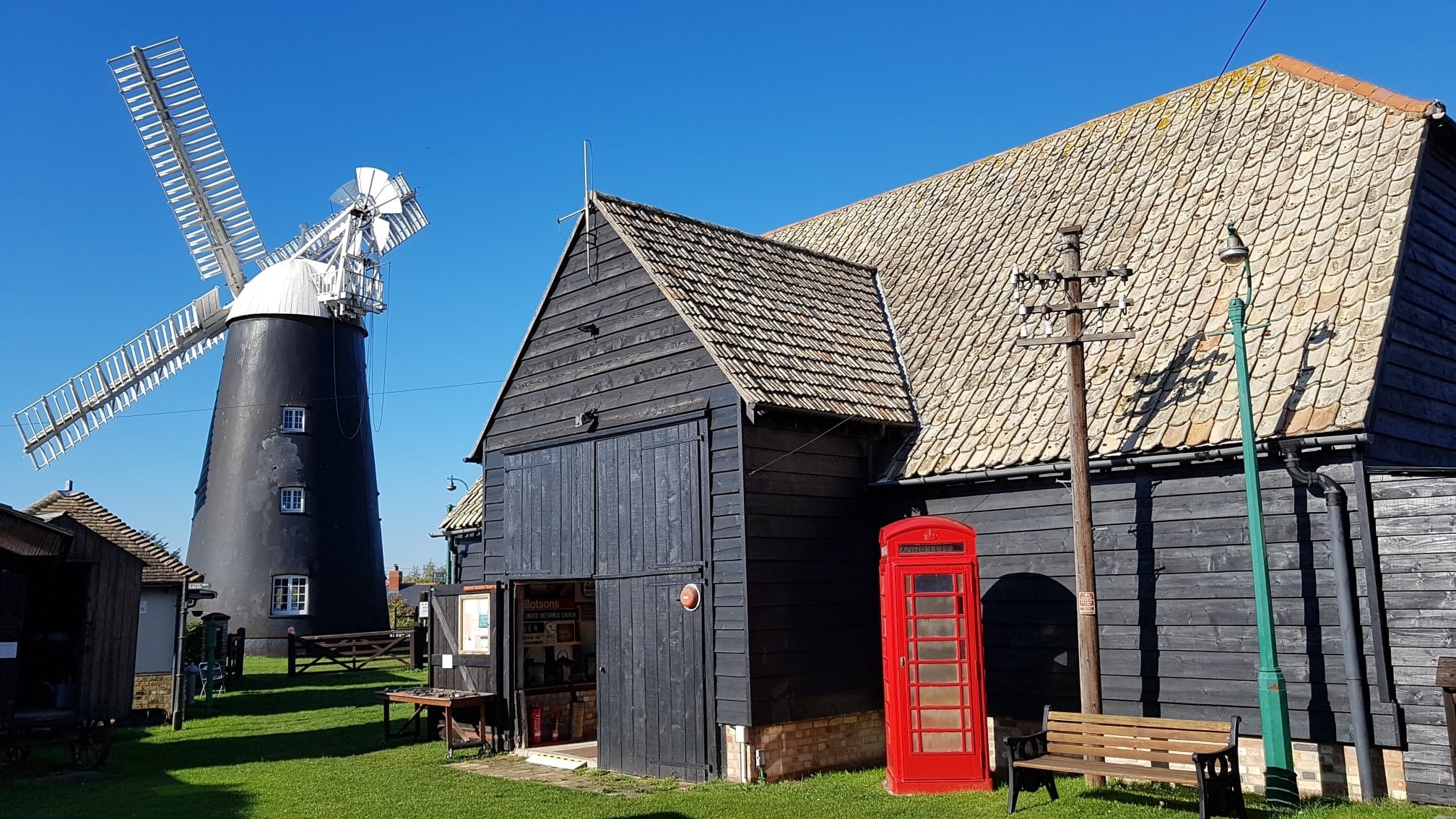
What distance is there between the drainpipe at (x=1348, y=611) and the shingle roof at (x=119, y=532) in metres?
20.1

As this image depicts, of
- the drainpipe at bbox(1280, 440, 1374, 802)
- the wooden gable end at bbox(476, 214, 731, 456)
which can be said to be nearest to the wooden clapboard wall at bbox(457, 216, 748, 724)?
the wooden gable end at bbox(476, 214, 731, 456)

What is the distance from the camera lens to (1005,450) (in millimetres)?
12281

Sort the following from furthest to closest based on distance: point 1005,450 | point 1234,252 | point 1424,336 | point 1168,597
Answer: point 1005,450 → point 1424,336 → point 1168,597 → point 1234,252

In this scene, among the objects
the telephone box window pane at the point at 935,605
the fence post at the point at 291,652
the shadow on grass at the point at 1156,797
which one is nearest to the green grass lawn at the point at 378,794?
the shadow on grass at the point at 1156,797

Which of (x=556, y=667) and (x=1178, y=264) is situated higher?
(x=1178, y=264)

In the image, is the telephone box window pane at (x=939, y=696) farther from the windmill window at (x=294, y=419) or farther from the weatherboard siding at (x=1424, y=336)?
the windmill window at (x=294, y=419)

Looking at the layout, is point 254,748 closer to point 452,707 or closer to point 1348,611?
point 452,707

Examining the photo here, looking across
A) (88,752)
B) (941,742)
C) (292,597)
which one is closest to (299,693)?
(292,597)

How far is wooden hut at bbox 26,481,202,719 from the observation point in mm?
21125

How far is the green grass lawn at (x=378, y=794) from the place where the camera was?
32.8 feet

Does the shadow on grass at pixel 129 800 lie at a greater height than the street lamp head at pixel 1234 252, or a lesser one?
lesser

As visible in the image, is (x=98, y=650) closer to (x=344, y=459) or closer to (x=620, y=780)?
(x=620, y=780)

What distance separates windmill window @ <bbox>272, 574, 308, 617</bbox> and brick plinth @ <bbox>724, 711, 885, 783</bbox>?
2294 centimetres

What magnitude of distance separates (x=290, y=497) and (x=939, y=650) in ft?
82.5
